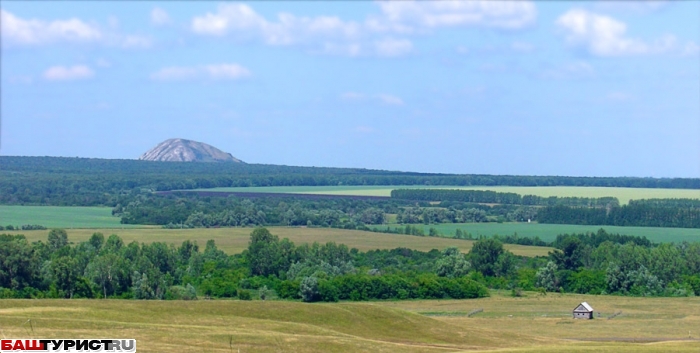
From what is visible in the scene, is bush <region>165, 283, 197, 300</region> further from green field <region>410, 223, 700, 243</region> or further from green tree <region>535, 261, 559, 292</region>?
green field <region>410, 223, 700, 243</region>

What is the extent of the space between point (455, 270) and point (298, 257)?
703 inches

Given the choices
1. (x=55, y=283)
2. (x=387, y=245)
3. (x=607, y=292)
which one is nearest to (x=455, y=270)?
(x=607, y=292)

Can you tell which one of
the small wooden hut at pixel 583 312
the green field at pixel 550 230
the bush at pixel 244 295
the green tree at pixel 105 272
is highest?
the green field at pixel 550 230

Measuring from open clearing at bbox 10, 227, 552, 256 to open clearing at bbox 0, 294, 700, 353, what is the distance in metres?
48.6

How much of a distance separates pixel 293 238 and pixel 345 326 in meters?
85.4

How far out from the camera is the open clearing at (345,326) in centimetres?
5512

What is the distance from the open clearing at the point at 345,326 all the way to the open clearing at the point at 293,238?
48616 mm

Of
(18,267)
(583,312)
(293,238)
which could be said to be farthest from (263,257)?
(583,312)

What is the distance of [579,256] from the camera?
12825cm

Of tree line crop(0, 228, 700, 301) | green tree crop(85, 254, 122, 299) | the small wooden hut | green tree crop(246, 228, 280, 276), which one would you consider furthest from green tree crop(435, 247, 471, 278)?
green tree crop(85, 254, 122, 299)

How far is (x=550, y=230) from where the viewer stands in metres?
182

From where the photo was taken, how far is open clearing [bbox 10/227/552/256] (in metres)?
145

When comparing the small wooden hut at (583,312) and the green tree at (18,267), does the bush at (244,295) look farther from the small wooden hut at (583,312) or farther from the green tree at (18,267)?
the small wooden hut at (583,312)

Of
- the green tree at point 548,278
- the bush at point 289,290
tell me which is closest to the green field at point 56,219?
the bush at point 289,290
